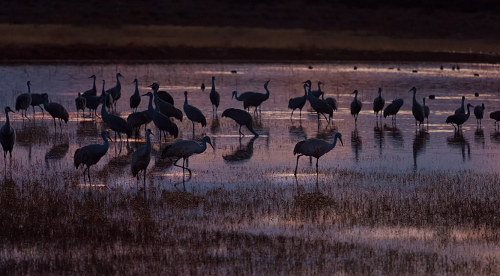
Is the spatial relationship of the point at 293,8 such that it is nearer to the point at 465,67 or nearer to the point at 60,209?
the point at 465,67

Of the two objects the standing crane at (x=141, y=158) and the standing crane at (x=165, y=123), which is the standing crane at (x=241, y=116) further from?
the standing crane at (x=141, y=158)

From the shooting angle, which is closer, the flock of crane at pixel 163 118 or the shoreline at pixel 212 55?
the flock of crane at pixel 163 118

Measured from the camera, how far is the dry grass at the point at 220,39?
52.4 meters

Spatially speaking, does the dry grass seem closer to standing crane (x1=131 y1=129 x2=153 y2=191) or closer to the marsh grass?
standing crane (x1=131 y1=129 x2=153 y2=191)

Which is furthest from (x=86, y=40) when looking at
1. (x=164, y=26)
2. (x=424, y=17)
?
(x=424, y=17)

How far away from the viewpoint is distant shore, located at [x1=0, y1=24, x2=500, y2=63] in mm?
47625

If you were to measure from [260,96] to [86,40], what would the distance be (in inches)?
1264

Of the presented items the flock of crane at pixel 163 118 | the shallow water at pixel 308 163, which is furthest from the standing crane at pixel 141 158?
the shallow water at pixel 308 163

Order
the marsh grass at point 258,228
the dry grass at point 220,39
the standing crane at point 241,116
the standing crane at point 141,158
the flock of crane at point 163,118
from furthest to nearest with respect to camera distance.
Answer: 1. the dry grass at point 220,39
2. the standing crane at point 241,116
3. the flock of crane at point 163,118
4. the standing crane at point 141,158
5. the marsh grass at point 258,228

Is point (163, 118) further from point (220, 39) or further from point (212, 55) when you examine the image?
point (220, 39)

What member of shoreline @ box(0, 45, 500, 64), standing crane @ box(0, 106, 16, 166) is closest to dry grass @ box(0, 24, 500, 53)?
shoreline @ box(0, 45, 500, 64)

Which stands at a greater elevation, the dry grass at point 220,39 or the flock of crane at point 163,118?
the dry grass at point 220,39

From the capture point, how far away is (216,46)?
5231 centimetres

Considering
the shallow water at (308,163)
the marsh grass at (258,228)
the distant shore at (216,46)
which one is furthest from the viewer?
the distant shore at (216,46)
